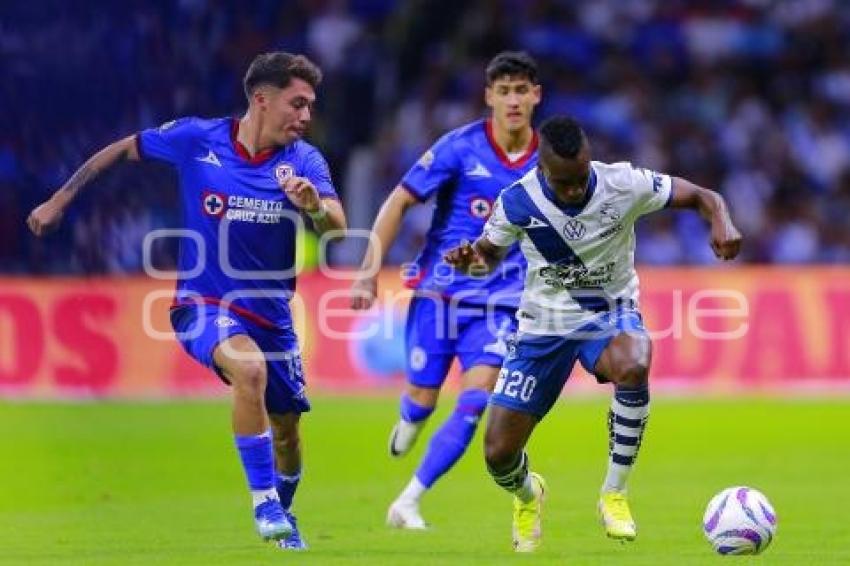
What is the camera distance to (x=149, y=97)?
10.5 metres

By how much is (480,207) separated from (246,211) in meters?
2.21

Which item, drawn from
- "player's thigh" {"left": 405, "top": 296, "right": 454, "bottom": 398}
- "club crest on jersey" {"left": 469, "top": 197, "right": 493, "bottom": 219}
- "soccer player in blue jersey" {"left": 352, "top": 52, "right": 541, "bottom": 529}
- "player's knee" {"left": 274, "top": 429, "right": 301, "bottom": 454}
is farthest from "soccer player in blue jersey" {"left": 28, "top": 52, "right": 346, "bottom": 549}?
"player's thigh" {"left": 405, "top": 296, "right": 454, "bottom": 398}

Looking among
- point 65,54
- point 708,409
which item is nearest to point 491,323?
point 65,54

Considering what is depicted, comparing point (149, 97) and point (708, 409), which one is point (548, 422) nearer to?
point (708, 409)

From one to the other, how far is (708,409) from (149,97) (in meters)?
11.9

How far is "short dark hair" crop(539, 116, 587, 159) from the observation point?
966 centimetres

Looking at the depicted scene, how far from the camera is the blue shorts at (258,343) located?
1027 centimetres

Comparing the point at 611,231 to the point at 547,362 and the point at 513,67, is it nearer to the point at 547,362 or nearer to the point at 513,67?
the point at 547,362

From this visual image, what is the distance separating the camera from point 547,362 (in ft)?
33.9

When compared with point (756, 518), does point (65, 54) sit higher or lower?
higher

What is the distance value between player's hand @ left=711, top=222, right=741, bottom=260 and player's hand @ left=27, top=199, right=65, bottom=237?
3.25 meters

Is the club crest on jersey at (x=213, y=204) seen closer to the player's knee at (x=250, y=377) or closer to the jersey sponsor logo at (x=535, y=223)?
the player's knee at (x=250, y=377)

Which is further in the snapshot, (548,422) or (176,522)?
(548,422)

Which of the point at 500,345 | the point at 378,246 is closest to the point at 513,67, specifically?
the point at 378,246
